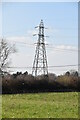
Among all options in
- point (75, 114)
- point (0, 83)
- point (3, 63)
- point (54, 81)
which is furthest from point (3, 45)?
point (75, 114)

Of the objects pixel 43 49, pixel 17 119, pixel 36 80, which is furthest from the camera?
pixel 43 49

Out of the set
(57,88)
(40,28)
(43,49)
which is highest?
(40,28)

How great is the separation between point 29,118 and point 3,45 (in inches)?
1839

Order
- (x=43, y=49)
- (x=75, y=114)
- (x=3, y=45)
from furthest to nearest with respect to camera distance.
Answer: (x=3, y=45) → (x=43, y=49) → (x=75, y=114)

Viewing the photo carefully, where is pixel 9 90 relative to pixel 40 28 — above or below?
below

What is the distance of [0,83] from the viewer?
36.9 metres

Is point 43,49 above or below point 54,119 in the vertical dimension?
above

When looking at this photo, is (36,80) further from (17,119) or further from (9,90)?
(17,119)

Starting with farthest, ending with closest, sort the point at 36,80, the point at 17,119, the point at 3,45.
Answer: the point at 3,45, the point at 36,80, the point at 17,119

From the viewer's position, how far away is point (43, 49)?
46.3 m

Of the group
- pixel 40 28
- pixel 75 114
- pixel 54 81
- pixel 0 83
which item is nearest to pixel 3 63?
pixel 40 28

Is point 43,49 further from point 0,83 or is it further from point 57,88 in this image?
point 0,83

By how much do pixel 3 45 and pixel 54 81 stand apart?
17459 mm

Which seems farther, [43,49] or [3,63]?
[3,63]
